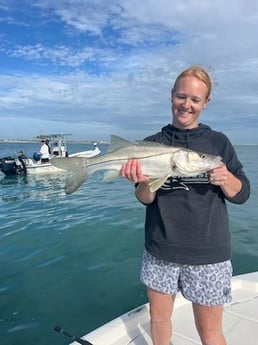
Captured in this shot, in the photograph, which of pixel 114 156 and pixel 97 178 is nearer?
pixel 114 156

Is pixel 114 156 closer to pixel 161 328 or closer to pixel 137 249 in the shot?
pixel 161 328

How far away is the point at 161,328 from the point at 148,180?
1.36 m

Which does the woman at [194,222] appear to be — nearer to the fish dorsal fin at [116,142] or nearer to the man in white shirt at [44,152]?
the fish dorsal fin at [116,142]

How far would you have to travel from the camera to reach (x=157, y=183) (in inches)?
113

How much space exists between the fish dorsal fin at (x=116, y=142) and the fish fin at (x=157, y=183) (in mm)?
505

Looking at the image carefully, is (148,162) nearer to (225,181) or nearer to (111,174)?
(111,174)

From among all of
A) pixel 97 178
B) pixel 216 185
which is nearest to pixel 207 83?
pixel 216 185

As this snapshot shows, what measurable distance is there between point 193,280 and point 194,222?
0.48m

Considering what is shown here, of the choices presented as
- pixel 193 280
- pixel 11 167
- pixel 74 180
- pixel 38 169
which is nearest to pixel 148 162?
pixel 74 180

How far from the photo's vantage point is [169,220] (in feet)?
9.84

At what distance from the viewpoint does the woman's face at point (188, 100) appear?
296 cm

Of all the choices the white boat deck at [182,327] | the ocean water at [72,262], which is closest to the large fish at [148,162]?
the white boat deck at [182,327]

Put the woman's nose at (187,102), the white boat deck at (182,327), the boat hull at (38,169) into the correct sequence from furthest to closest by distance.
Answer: the boat hull at (38,169), the white boat deck at (182,327), the woman's nose at (187,102)

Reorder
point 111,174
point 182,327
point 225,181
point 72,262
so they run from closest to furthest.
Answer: point 225,181 < point 111,174 < point 182,327 < point 72,262
